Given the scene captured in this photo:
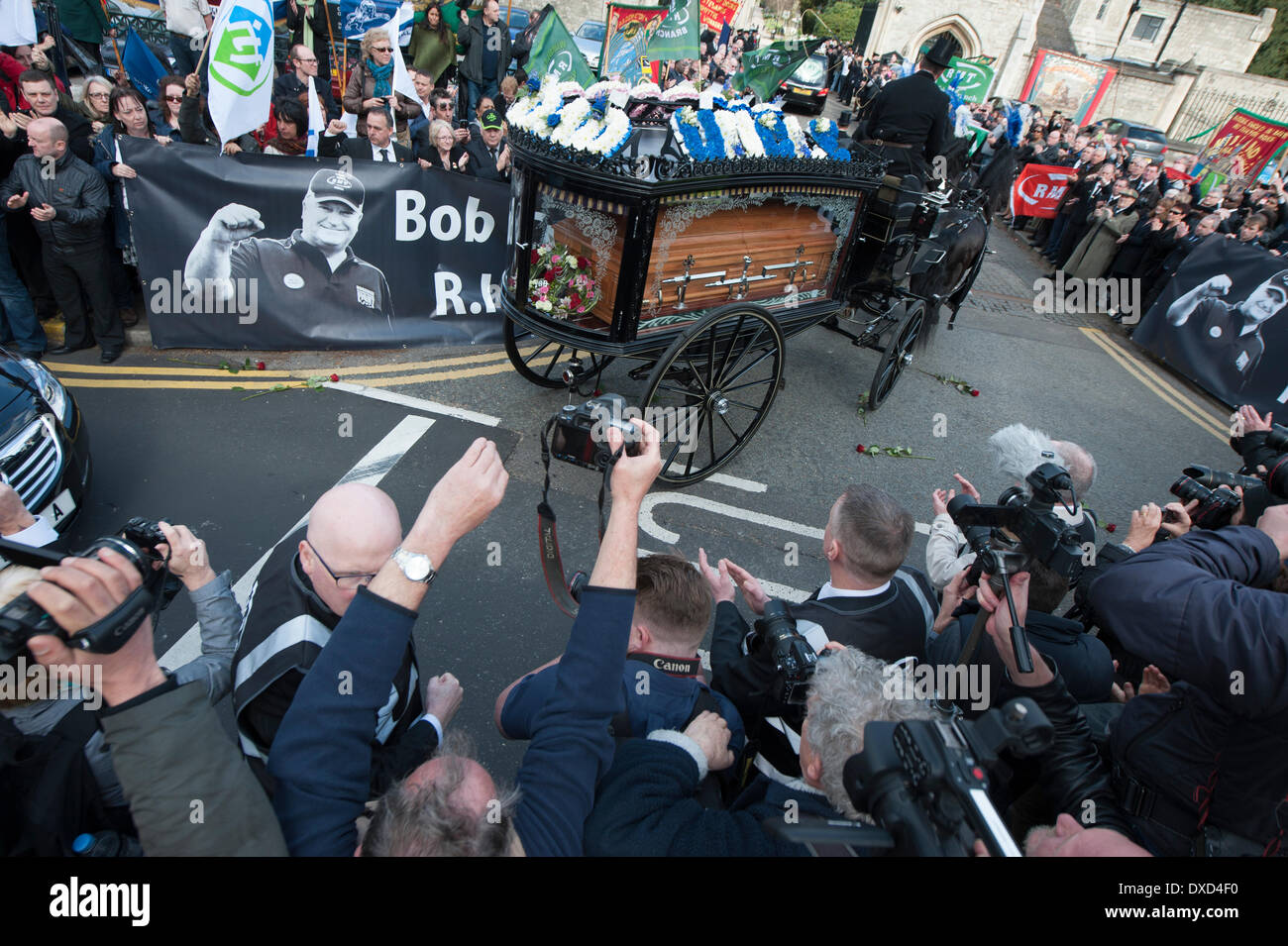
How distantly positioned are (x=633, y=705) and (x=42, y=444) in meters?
3.52

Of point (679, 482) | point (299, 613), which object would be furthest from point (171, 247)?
point (299, 613)

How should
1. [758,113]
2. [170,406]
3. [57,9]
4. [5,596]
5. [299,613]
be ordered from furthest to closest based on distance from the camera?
[57,9] → [170,406] → [758,113] → [299,613] → [5,596]

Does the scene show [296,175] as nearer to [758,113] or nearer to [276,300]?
[276,300]

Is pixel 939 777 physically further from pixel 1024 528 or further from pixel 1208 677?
pixel 1024 528

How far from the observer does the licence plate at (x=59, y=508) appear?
3.39 m

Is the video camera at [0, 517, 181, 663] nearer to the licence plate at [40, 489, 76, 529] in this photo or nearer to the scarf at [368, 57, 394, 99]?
the licence plate at [40, 489, 76, 529]

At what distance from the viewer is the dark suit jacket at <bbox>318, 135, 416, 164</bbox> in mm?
5895

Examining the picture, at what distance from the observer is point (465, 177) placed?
18.6 feet

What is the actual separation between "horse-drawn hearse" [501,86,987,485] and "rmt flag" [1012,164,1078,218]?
27.9ft

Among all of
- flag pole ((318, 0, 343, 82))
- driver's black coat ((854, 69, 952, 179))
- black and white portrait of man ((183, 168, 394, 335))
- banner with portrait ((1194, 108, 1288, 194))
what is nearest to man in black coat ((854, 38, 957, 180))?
driver's black coat ((854, 69, 952, 179))

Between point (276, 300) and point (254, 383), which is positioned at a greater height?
point (276, 300)

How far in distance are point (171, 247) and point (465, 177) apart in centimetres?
236

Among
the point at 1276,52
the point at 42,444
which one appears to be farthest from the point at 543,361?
the point at 1276,52

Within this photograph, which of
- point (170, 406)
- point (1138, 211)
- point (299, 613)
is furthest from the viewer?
point (1138, 211)
